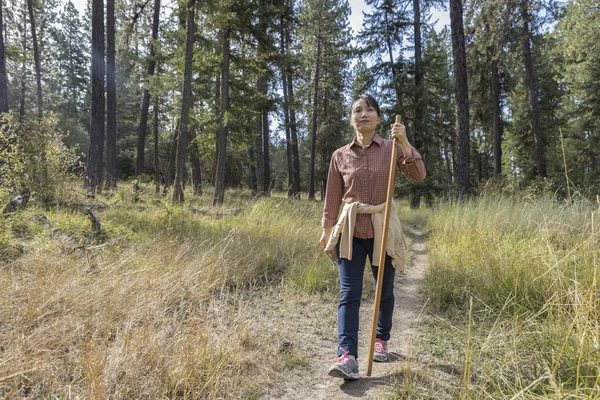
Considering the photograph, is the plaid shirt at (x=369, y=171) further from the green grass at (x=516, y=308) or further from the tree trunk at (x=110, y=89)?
the tree trunk at (x=110, y=89)

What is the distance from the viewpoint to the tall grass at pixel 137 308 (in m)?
1.93

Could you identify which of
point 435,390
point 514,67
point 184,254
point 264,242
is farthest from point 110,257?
point 514,67

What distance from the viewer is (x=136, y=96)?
2727 centimetres

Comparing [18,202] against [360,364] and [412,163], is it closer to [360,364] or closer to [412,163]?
[360,364]

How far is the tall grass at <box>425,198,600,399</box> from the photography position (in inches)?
67.3

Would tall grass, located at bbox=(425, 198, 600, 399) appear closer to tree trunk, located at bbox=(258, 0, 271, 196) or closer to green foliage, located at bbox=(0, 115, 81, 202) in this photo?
green foliage, located at bbox=(0, 115, 81, 202)

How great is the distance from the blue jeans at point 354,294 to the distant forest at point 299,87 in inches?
93.8

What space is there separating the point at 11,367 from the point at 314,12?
22.3 metres

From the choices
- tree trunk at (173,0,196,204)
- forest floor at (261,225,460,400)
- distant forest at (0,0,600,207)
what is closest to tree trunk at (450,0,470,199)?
distant forest at (0,0,600,207)

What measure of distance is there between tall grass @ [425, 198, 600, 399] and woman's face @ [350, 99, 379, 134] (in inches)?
57.4

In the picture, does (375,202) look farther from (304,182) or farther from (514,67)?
(304,182)

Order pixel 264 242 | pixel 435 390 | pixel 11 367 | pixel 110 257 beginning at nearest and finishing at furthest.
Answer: pixel 11 367 → pixel 435 390 → pixel 110 257 → pixel 264 242

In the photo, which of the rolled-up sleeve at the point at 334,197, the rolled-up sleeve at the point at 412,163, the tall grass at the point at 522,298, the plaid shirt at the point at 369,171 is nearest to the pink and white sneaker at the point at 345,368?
the tall grass at the point at 522,298

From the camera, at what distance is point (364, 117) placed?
2.49m
